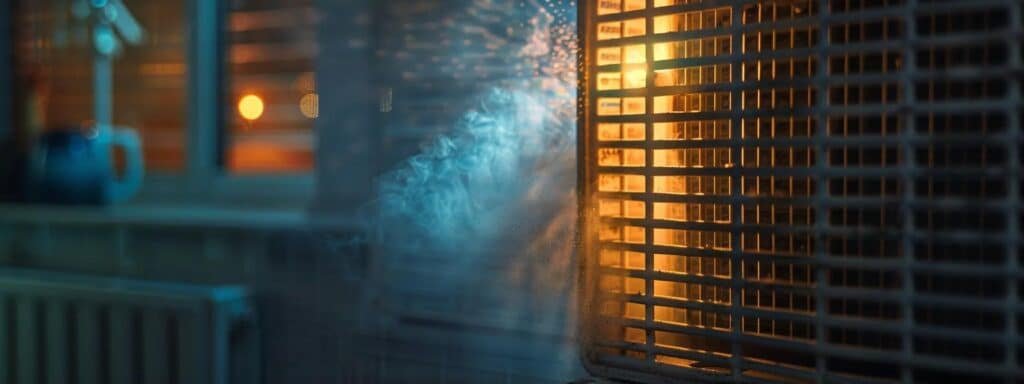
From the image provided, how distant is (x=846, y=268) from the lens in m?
0.82

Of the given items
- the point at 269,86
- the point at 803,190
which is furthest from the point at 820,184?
the point at 269,86

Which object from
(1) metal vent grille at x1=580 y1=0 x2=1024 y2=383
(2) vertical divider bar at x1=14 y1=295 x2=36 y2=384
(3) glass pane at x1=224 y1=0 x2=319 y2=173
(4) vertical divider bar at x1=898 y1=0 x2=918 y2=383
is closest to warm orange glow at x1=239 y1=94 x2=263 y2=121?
(3) glass pane at x1=224 y1=0 x2=319 y2=173

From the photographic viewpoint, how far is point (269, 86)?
2.07 meters

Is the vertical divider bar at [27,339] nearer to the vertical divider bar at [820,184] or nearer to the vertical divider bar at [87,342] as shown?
the vertical divider bar at [87,342]

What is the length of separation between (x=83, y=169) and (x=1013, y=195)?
190cm

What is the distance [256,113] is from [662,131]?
1.32 m

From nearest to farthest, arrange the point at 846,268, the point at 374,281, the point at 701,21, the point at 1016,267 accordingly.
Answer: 1. the point at 1016,267
2. the point at 846,268
3. the point at 701,21
4. the point at 374,281

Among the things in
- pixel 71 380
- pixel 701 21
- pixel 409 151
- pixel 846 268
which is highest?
pixel 701 21

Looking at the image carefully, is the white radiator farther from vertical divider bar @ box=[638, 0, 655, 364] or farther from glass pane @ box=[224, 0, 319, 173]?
vertical divider bar @ box=[638, 0, 655, 364]

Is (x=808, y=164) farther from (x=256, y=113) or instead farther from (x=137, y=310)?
(x=256, y=113)

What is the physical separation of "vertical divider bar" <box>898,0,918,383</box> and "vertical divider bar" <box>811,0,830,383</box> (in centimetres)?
6

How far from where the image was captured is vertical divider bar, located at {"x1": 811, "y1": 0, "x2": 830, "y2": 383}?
819 millimetres

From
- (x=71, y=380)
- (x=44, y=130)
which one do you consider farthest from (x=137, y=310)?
(x=44, y=130)

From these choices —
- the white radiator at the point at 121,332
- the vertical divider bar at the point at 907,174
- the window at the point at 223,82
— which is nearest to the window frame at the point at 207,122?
the window at the point at 223,82
